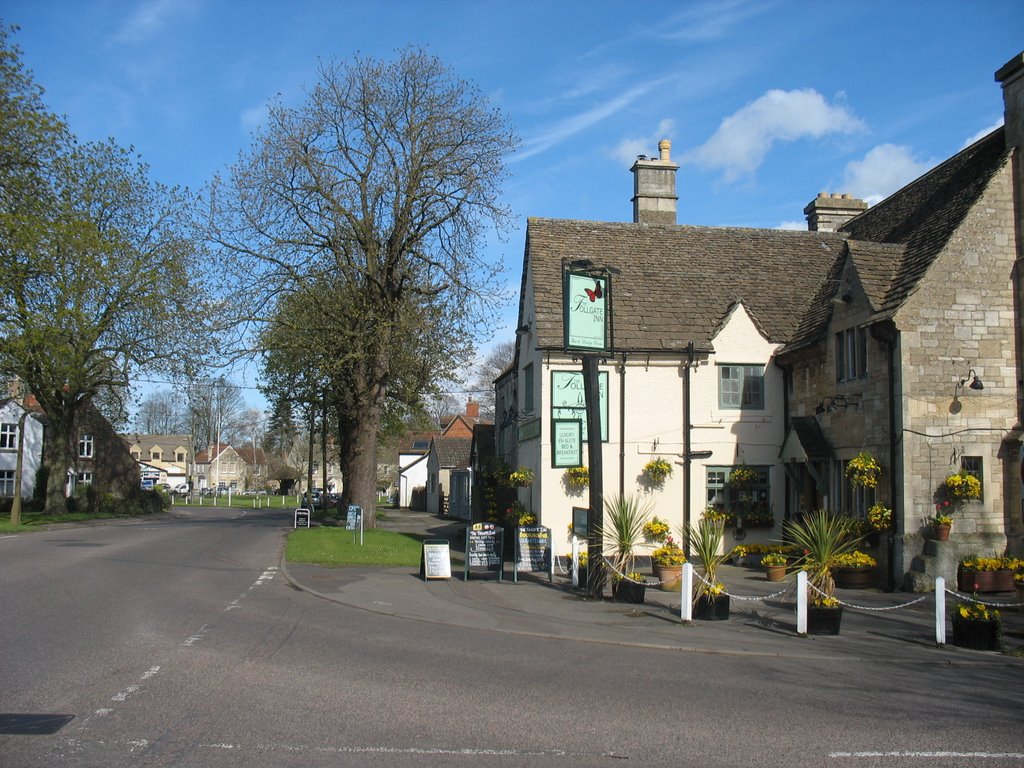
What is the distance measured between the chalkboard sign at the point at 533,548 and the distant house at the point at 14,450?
166 ft

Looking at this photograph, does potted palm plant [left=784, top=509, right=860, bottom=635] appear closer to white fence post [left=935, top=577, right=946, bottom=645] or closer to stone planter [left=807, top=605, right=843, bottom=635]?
stone planter [left=807, top=605, right=843, bottom=635]

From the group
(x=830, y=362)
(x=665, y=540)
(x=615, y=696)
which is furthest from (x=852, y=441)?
(x=615, y=696)

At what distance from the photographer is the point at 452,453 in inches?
2249

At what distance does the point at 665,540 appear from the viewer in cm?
2116

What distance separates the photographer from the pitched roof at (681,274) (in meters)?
22.3

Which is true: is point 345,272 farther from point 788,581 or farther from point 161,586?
point 788,581

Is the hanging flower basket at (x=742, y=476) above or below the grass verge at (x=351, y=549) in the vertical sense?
above

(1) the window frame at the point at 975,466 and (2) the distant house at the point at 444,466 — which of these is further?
(2) the distant house at the point at 444,466

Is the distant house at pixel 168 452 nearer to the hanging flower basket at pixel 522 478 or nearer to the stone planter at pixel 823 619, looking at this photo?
the hanging flower basket at pixel 522 478

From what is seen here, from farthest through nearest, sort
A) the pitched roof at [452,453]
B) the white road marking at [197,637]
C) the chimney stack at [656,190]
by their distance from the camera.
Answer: the pitched roof at [452,453] → the chimney stack at [656,190] → the white road marking at [197,637]

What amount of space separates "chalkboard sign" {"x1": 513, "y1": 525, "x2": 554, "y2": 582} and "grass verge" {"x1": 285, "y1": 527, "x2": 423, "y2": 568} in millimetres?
3286

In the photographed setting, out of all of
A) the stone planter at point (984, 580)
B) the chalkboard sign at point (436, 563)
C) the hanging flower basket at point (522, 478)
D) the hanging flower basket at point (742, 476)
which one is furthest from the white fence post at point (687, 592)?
the hanging flower basket at point (522, 478)

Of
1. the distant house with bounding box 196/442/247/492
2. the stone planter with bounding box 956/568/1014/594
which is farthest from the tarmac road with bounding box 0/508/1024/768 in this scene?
the distant house with bounding box 196/442/247/492

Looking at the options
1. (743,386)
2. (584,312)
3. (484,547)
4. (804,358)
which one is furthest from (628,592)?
(804,358)
